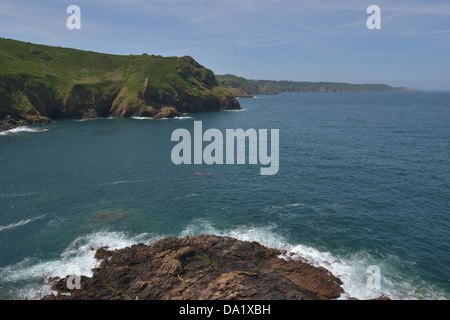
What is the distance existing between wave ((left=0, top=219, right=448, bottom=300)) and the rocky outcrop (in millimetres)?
2120

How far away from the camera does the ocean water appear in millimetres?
39906

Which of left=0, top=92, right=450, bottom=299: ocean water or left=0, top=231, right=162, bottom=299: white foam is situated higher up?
left=0, top=92, right=450, bottom=299: ocean water

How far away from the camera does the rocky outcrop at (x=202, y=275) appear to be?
100 ft

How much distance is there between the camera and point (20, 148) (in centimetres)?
9712

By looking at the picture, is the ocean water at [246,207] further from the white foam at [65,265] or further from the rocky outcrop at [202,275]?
the rocky outcrop at [202,275]

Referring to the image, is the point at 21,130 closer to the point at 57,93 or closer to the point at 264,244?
the point at 57,93

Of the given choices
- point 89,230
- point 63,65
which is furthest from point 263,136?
point 63,65

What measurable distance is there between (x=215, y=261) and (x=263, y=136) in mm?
94239

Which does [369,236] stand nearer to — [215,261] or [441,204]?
[441,204]

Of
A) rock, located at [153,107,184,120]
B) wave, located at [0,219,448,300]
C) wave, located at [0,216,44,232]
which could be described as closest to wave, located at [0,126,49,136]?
rock, located at [153,107,184,120]

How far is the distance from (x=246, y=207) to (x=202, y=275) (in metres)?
25.4

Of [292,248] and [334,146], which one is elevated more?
[334,146]

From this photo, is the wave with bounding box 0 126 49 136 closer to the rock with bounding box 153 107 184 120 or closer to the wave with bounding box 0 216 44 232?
the rock with bounding box 153 107 184 120

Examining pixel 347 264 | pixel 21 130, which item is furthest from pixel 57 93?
pixel 347 264
